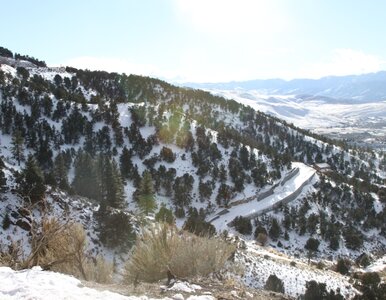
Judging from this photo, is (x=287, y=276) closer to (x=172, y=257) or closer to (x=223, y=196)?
(x=172, y=257)

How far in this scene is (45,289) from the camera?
8.66 metres

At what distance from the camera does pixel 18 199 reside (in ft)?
129

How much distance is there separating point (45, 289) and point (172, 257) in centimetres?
463

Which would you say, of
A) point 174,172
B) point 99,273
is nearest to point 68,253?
point 99,273

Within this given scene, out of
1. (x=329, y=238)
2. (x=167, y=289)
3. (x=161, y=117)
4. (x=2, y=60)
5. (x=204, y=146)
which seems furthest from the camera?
(x=2, y=60)

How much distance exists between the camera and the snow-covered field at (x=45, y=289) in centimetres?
843

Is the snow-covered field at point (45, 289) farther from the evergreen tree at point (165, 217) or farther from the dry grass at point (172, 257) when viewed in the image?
the evergreen tree at point (165, 217)

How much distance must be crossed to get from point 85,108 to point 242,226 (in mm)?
56055

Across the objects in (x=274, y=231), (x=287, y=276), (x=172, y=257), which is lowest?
(x=274, y=231)

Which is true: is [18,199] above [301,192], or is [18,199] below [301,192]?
above

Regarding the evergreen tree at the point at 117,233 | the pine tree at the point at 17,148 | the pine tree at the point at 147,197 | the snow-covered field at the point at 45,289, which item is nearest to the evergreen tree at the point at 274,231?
the pine tree at the point at 147,197

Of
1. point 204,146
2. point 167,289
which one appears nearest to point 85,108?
point 204,146

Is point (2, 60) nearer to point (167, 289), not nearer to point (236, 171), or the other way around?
point (236, 171)

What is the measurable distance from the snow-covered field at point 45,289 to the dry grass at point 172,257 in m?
2.48
